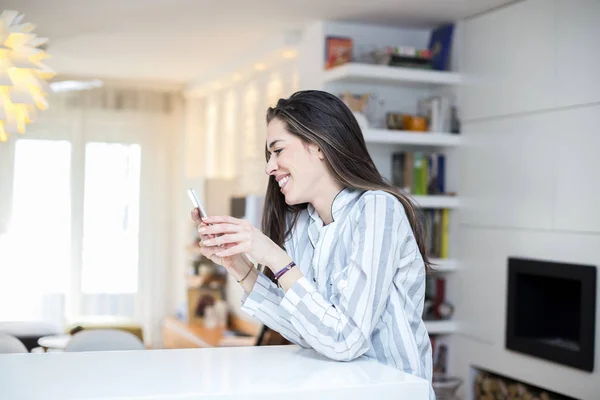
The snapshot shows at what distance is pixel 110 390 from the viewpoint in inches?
51.4

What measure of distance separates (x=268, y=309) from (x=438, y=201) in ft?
9.79

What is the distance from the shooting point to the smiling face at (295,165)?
5.74 ft

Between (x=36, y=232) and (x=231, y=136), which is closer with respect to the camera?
(x=231, y=136)

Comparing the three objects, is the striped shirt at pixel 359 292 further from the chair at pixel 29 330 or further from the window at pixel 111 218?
the window at pixel 111 218

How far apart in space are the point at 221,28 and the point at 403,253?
153 inches

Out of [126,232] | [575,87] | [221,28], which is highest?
[221,28]

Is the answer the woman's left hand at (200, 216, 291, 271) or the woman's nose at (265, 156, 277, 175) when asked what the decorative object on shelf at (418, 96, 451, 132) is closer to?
the woman's nose at (265, 156, 277, 175)

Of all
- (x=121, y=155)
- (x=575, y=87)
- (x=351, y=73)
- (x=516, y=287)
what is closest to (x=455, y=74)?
(x=351, y=73)

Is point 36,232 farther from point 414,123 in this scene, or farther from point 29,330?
point 414,123

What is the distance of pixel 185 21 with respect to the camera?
5.04 meters

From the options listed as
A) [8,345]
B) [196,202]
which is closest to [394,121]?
[8,345]

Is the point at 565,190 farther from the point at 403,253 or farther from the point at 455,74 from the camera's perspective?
the point at 403,253

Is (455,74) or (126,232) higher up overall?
(455,74)

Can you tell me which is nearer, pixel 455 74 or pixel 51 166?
pixel 455 74
